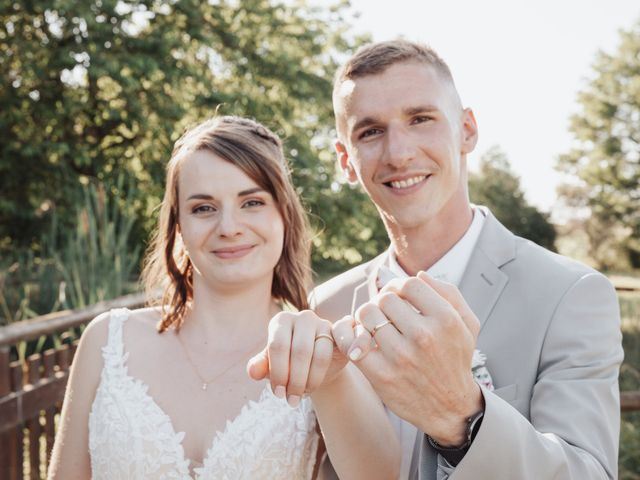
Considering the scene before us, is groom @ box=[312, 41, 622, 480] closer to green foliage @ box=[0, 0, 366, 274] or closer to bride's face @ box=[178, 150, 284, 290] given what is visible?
bride's face @ box=[178, 150, 284, 290]

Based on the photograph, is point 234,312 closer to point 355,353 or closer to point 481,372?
point 481,372

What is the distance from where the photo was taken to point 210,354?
278 centimetres

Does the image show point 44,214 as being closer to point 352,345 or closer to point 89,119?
point 89,119

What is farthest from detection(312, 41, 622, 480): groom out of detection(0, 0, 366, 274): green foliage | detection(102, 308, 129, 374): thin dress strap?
detection(0, 0, 366, 274): green foliage

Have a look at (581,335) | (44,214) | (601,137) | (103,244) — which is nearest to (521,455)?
(581,335)

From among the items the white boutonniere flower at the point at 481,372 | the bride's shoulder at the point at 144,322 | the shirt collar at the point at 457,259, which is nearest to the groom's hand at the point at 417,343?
the white boutonniere flower at the point at 481,372

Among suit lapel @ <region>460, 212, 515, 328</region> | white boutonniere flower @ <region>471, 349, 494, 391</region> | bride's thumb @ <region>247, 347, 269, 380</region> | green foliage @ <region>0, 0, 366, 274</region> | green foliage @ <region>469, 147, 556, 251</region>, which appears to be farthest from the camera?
green foliage @ <region>469, 147, 556, 251</region>

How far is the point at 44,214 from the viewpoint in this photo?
14047mm

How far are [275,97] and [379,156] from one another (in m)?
12.7

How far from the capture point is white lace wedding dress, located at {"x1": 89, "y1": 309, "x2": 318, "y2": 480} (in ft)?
8.31

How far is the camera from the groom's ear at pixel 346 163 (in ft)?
9.53

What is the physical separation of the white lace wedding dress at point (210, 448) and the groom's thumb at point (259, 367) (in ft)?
3.93

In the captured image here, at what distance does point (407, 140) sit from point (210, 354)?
116 centimetres

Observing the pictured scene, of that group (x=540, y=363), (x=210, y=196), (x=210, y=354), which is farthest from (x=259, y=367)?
(x=210, y=354)
